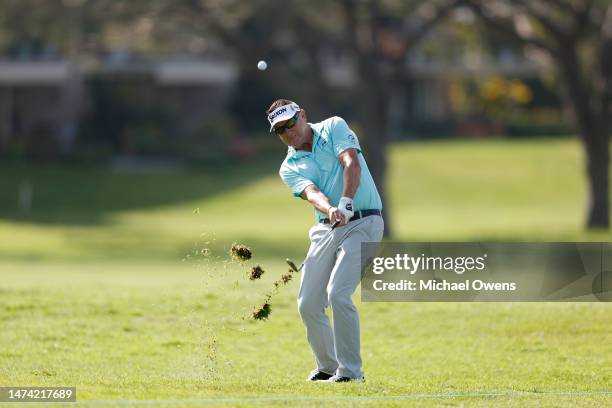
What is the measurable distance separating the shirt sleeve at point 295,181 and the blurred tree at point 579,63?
2824cm

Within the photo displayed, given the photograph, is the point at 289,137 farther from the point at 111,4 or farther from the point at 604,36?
the point at 604,36

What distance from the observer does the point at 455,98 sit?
278 feet

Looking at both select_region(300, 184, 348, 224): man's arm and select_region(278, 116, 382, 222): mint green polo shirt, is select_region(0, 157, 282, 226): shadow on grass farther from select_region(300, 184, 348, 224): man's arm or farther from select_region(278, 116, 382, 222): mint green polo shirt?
select_region(300, 184, 348, 224): man's arm

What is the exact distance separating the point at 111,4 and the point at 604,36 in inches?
580

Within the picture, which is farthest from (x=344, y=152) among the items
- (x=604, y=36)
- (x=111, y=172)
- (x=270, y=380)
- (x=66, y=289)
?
(x=111, y=172)

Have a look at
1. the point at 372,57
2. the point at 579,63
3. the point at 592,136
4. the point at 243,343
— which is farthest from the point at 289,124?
the point at 579,63

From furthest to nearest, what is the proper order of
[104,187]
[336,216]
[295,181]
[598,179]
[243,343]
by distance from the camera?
[104,187]
[598,179]
[243,343]
[295,181]
[336,216]

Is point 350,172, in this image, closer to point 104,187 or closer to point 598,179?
point 598,179

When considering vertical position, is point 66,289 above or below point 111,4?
below

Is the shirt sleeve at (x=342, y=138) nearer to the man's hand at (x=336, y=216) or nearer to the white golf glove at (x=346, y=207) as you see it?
the white golf glove at (x=346, y=207)

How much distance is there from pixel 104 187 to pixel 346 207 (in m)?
47.2

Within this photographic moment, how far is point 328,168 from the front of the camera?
1091 cm

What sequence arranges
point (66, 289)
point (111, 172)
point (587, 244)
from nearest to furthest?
point (587, 244) → point (66, 289) → point (111, 172)

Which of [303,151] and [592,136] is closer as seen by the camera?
[303,151]
